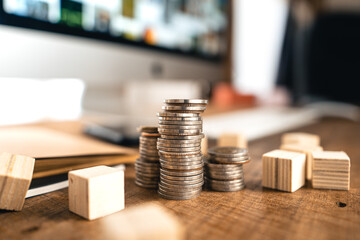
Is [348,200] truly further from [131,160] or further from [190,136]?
[131,160]

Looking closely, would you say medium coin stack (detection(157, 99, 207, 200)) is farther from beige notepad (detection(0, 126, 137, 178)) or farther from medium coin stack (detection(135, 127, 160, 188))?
beige notepad (detection(0, 126, 137, 178))

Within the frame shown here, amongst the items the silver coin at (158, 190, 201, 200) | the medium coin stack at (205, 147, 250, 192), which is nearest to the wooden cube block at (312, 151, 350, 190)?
the medium coin stack at (205, 147, 250, 192)

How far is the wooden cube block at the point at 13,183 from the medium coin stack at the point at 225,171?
31 cm

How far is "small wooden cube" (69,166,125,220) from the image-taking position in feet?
1.36

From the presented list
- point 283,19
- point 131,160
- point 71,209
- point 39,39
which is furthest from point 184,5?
point 283,19

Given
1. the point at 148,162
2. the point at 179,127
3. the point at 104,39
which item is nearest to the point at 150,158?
the point at 148,162

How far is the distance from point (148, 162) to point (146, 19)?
3.17 feet

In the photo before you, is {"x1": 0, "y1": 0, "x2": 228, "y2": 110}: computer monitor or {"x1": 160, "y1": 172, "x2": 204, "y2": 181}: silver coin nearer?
{"x1": 160, "y1": 172, "x2": 204, "y2": 181}: silver coin

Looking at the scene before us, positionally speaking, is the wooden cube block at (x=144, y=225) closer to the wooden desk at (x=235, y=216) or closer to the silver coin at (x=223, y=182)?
the wooden desk at (x=235, y=216)

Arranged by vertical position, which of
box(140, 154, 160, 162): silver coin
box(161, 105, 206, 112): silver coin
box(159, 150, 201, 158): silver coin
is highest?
box(161, 105, 206, 112): silver coin

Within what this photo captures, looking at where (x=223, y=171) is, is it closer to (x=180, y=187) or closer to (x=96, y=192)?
(x=180, y=187)

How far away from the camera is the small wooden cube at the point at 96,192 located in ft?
1.36

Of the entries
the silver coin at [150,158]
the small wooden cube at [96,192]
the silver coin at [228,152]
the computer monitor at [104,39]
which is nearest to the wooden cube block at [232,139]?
the silver coin at [228,152]

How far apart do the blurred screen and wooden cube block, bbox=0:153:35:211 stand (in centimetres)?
67
